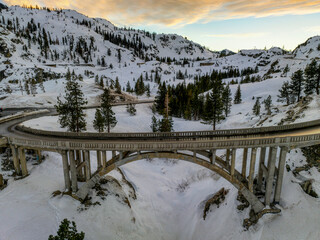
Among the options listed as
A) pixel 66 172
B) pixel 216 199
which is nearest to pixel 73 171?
pixel 66 172

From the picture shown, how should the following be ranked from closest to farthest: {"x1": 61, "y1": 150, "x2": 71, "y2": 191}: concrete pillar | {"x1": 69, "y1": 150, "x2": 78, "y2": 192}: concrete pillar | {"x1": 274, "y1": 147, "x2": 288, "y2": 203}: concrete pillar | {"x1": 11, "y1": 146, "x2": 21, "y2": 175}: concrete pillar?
{"x1": 274, "y1": 147, "x2": 288, "y2": 203}: concrete pillar
{"x1": 69, "y1": 150, "x2": 78, "y2": 192}: concrete pillar
{"x1": 61, "y1": 150, "x2": 71, "y2": 191}: concrete pillar
{"x1": 11, "y1": 146, "x2": 21, "y2": 175}: concrete pillar

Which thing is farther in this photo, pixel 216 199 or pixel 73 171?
pixel 216 199

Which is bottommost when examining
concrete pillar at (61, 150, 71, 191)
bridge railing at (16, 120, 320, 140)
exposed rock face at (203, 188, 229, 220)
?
exposed rock face at (203, 188, 229, 220)

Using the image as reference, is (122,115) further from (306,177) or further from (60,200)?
(306,177)

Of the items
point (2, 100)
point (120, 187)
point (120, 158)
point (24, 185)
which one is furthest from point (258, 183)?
point (2, 100)

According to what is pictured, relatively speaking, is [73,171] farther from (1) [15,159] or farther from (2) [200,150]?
(2) [200,150]

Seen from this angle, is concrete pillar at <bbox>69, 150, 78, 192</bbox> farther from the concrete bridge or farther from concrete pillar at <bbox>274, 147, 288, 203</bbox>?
concrete pillar at <bbox>274, 147, 288, 203</bbox>

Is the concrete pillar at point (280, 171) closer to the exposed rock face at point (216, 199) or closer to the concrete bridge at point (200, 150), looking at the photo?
the concrete bridge at point (200, 150)

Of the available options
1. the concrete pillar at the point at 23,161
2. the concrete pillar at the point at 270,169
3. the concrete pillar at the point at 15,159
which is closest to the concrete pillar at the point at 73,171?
the concrete pillar at the point at 23,161

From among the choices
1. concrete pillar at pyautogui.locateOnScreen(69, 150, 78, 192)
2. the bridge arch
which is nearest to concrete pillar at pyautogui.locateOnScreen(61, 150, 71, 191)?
concrete pillar at pyautogui.locateOnScreen(69, 150, 78, 192)
